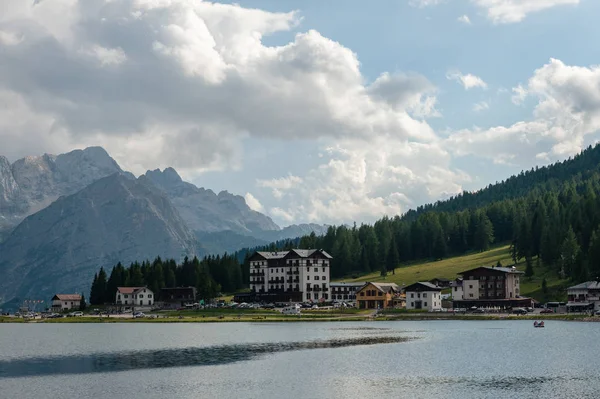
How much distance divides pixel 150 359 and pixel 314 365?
22.7 metres

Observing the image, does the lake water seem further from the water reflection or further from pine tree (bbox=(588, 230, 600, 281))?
pine tree (bbox=(588, 230, 600, 281))

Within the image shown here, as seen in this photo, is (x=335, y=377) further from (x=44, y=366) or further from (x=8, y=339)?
(x=8, y=339)

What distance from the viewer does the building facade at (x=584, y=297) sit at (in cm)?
18000

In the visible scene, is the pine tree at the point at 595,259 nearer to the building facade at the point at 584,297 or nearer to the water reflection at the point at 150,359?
the building facade at the point at 584,297

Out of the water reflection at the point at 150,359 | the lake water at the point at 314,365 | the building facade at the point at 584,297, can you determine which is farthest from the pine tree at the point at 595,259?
the water reflection at the point at 150,359

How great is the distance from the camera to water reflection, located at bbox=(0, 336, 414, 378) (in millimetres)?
90062

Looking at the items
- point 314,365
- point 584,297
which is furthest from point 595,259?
point 314,365

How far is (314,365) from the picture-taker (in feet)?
298

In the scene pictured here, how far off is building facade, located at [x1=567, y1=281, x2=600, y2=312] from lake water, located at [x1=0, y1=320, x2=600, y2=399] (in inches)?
1426

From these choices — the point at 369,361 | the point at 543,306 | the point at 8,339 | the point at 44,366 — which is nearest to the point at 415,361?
the point at 369,361

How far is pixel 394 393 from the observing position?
70125 mm

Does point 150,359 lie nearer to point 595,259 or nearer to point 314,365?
point 314,365

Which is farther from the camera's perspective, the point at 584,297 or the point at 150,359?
the point at 584,297

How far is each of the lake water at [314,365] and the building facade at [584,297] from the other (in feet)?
119
